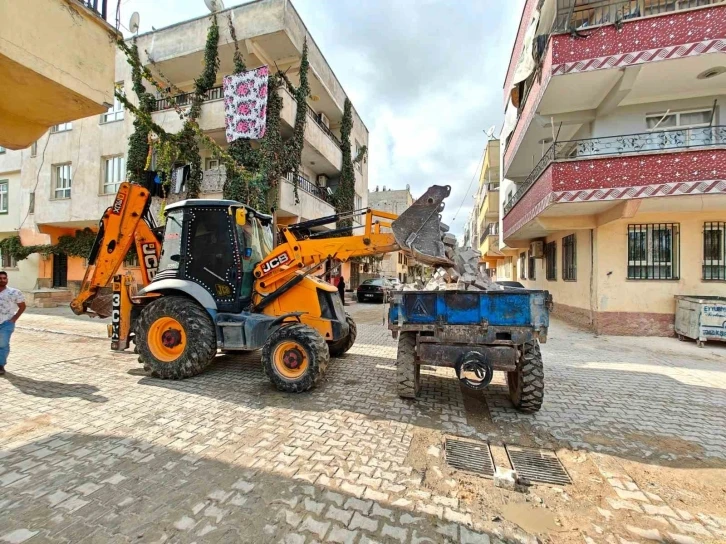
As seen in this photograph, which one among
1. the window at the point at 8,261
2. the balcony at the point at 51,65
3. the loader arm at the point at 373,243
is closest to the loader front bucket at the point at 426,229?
the loader arm at the point at 373,243

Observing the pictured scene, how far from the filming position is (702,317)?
8.17 metres

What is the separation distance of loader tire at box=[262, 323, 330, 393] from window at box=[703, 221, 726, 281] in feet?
36.1

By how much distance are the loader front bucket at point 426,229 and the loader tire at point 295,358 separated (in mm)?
1867

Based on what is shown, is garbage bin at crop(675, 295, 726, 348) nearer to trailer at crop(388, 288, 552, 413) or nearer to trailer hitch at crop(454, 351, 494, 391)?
trailer at crop(388, 288, 552, 413)

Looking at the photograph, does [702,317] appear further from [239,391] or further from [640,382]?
[239,391]

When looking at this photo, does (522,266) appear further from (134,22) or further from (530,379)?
(134,22)

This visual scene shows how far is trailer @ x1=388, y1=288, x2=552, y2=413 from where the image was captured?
407 cm

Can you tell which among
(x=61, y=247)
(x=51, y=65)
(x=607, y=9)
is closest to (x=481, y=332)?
(x=51, y=65)

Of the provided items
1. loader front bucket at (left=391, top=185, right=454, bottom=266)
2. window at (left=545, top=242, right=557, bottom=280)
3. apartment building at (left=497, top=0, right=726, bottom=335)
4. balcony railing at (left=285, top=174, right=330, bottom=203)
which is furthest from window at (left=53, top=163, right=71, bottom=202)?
window at (left=545, top=242, right=557, bottom=280)

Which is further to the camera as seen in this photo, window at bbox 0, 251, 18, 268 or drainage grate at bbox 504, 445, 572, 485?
window at bbox 0, 251, 18, 268

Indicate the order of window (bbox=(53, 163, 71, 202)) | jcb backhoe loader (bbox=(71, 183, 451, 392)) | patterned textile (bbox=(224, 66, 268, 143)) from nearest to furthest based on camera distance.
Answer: jcb backhoe loader (bbox=(71, 183, 451, 392)) → patterned textile (bbox=(224, 66, 268, 143)) → window (bbox=(53, 163, 71, 202))

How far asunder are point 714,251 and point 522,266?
10.6m

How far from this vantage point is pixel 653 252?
9.47 meters

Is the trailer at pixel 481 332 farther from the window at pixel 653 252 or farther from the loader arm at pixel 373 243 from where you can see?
the window at pixel 653 252
